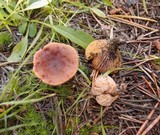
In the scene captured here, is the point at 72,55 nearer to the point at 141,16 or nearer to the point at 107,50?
the point at 107,50

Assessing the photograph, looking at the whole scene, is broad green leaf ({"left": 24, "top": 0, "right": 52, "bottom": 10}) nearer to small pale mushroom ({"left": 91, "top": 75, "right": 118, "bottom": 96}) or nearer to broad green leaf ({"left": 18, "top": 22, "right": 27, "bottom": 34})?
broad green leaf ({"left": 18, "top": 22, "right": 27, "bottom": 34})

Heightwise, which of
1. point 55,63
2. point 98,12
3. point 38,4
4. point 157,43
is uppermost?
point 38,4

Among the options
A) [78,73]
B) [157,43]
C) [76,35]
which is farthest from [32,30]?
[157,43]

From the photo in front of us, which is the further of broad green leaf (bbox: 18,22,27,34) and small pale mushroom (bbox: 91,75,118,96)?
broad green leaf (bbox: 18,22,27,34)

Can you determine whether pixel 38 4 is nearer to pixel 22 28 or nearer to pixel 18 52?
pixel 22 28

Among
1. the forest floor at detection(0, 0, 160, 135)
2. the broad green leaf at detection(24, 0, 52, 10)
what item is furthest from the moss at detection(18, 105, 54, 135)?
the broad green leaf at detection(24, 0, 52, 10)
